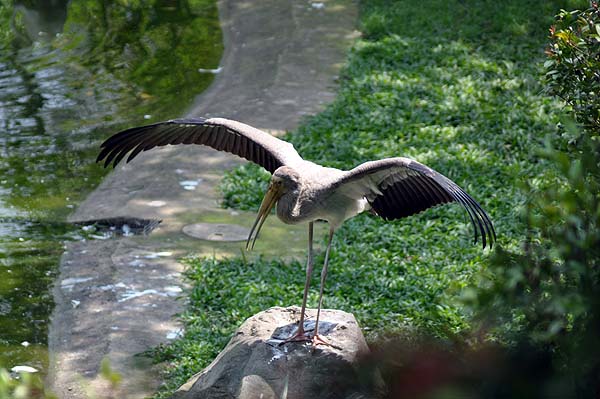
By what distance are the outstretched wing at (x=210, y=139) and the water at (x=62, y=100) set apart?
149 centimetres

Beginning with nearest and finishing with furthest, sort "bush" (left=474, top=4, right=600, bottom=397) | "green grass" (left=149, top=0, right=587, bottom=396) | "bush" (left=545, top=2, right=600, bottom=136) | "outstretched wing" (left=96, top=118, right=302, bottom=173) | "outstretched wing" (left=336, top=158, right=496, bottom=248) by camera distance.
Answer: "bush" (left=474, top=4, right=600, bottom=397) < "outstretched wing" (left=336, top=158, right=496, bottom=248) < "bush" (left=545, top=2, right=600, bottom=136) < "outstretched wing" (left=96, top=118, right=302, bottom=173) < "green grass" (left=149, top=0, right=587, bottom=396)

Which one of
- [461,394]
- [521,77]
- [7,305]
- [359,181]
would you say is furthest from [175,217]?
[461,394]

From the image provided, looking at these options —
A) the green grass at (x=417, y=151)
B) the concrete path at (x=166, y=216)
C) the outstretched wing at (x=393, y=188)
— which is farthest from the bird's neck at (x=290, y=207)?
the concrete path at (x=166, y=216)

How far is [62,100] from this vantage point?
33.9ft

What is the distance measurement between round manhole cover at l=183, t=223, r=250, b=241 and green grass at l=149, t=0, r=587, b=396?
38cm

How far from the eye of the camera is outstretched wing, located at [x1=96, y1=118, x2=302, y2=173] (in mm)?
4652

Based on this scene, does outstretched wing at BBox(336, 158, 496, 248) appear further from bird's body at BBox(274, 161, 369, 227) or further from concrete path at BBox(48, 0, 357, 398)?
concrete path at BBox(48, 0, 357, 398)

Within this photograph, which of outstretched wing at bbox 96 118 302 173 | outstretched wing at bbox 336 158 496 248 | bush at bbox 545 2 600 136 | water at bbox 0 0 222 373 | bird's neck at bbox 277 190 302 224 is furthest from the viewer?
A: water at bbox 0 0 222 373

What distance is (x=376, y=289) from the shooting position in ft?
19.2

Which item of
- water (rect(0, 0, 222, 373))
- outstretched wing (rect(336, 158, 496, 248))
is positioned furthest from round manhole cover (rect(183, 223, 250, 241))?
outstretched wing (rect(336, 158, 496, 248))

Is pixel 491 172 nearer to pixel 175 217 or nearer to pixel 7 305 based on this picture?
pixel 175 217

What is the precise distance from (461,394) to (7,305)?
517cm

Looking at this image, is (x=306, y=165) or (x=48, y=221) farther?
(x=48, y=221)

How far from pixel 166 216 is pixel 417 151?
86.4 inches
